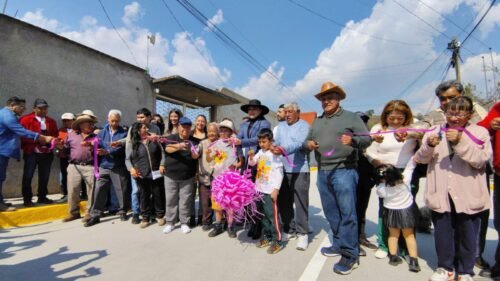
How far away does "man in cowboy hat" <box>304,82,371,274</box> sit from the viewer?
3.20m

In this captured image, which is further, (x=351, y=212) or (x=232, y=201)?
(x=232, y=201)

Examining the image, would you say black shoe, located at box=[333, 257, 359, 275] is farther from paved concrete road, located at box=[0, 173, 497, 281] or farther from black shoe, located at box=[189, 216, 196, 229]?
black shoe, located at box=[189, 216, 196, 229]

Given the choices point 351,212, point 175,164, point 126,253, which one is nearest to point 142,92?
point 175,164

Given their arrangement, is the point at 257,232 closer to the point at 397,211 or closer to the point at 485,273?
the point at 397,211

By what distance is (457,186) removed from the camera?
2719 mm

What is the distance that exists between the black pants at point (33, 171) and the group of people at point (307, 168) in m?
0.02

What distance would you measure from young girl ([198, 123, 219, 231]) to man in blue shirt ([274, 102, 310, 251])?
45.2 inches

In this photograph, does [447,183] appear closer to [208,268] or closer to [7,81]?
[208,268]

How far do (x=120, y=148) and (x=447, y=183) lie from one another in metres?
5.19

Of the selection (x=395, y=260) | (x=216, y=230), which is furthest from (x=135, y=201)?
(x=395, y=260)

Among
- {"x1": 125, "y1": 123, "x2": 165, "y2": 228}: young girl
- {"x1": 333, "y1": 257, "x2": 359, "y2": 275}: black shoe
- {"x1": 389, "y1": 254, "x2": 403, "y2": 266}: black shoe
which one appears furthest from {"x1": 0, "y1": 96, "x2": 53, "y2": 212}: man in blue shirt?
{"x1": 389, "y1": 254, "x2": 403, "y2": 266}: black shoe

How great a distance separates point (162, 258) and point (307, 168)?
2323 mm

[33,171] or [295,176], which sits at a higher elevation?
[33,171]

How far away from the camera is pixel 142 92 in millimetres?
9117
